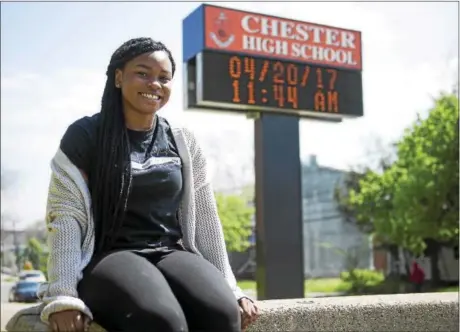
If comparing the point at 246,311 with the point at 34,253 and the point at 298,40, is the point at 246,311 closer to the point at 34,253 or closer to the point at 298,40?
the point at 298,40

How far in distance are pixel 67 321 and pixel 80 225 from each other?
0.31 metres

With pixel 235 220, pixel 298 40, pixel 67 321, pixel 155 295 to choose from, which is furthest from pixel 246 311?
pixel 235 220

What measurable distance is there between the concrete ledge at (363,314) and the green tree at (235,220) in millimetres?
29744

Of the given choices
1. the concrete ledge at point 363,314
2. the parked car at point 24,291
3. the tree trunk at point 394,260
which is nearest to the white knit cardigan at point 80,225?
the concrete ledge at point 363,314

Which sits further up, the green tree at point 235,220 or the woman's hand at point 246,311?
the green tree at point 235,220

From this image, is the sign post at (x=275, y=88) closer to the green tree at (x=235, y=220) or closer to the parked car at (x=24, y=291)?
the parked car at (x=24, y=291)

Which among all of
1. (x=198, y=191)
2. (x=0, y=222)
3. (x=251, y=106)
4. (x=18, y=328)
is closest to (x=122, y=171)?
(x=198, y=191)

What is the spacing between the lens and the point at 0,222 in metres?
31.0

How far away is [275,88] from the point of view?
926 centimetres

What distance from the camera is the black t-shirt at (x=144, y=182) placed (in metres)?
1.88

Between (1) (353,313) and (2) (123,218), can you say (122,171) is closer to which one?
(2) (123,218)

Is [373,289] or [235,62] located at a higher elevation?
Result: [235,62]

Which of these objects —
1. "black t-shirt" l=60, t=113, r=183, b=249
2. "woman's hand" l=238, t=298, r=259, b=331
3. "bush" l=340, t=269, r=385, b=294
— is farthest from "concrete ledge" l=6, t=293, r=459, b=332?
"bush" l=340, t=269, r=385, b=294

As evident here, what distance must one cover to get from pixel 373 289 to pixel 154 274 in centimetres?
1987
